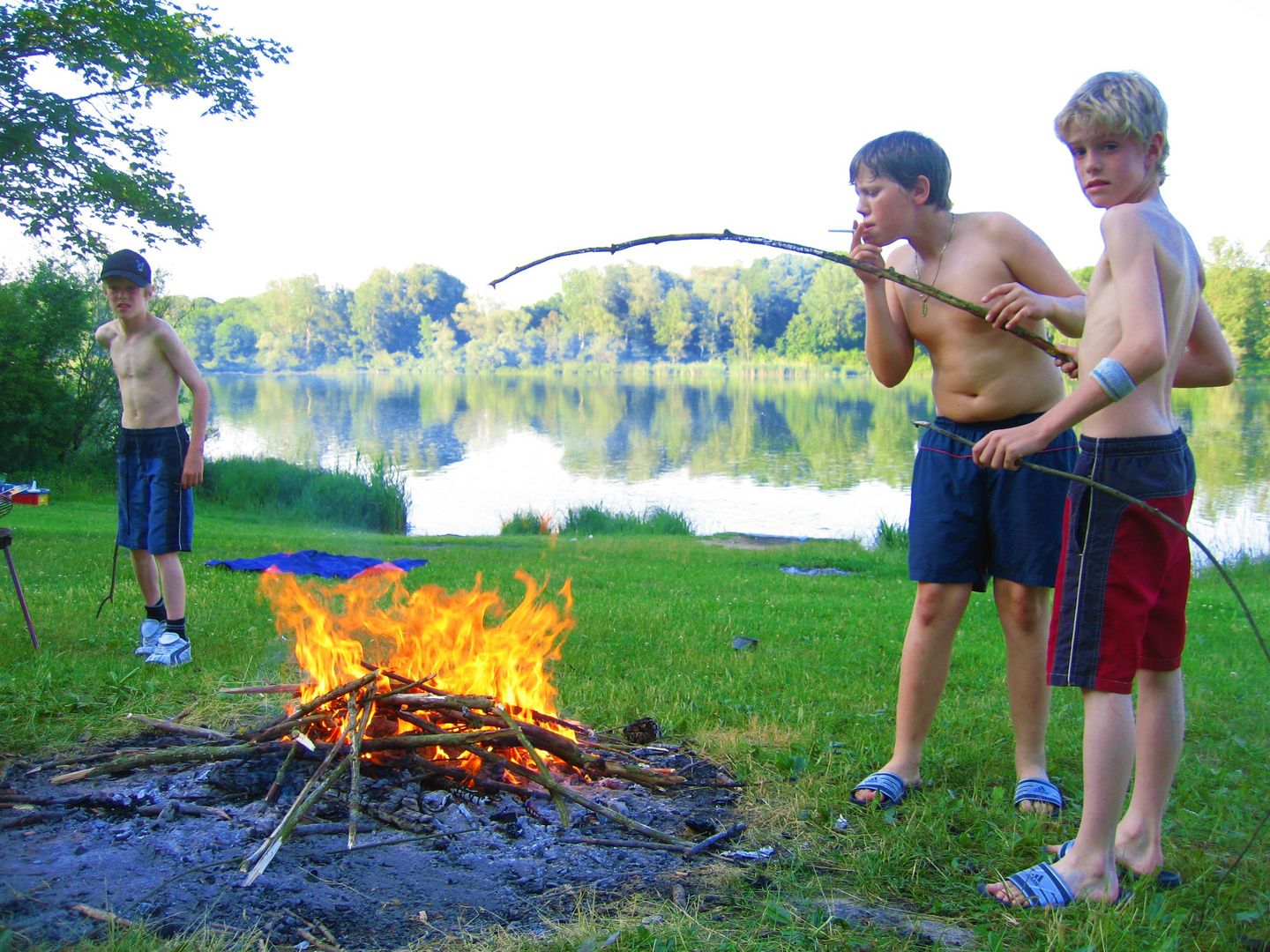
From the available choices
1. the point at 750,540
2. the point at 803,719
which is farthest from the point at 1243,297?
the point at 803,719

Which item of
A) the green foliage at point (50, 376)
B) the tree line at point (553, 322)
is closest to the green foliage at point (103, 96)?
the green foliage at point (50, 376)

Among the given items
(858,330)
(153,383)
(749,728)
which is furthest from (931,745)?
(858,330)

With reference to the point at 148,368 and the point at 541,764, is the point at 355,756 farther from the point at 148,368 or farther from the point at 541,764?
the point at 148,368

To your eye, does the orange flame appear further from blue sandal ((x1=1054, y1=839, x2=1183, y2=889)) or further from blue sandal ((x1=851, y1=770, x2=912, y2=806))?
blue sandal ((x1=1054, y1=839, x2=1183, y2=889))

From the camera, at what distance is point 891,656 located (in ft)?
16.8

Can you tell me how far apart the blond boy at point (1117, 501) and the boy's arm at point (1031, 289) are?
0.87 feet

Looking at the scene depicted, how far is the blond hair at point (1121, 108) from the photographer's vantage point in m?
2.18

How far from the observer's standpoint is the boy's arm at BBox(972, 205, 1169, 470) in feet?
6.95

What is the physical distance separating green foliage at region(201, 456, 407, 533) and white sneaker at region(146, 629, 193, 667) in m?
10.6

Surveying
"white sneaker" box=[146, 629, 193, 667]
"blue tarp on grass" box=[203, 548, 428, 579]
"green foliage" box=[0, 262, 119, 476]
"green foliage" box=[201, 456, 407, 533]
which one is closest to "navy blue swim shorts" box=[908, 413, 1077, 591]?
"white sneaker" box=[146, 629, 193, 667]

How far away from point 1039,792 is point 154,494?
446 centimetres

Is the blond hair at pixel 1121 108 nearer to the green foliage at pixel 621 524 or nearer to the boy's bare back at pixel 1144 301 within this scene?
the boy's bare back at pixel 1144 301

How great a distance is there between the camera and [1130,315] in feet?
7.07

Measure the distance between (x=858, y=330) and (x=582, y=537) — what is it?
55.0 meters
